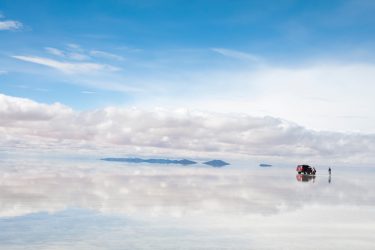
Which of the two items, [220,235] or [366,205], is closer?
[220,235]

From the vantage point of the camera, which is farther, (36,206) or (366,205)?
(366,205)

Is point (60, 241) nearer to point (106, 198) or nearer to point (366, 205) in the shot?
point (106, 198)

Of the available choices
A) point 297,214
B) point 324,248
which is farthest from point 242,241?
point 297,214

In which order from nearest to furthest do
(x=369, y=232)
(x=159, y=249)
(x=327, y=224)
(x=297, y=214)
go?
1. (x=159, y=249)
2. (x=369, y=232)
3. (x=327, y=224)
4. (x=297, y=214)

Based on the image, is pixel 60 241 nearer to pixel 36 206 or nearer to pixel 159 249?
pixel 159 249

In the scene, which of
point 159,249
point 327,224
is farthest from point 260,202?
point 159,249

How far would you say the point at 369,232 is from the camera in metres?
24.3

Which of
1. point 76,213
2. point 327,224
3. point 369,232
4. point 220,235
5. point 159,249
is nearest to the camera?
point 159,249

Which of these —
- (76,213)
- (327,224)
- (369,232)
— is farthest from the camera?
(76,213)

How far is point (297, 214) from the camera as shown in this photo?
100 feet

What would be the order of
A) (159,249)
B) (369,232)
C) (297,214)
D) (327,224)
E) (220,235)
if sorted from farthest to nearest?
(297,214) < (327,224) < (369,232) < (220,235) < (159,249)

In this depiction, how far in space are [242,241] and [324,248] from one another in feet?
12.3

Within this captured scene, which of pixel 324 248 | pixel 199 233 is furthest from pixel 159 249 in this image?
pixel 324 248

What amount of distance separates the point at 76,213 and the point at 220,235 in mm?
10754
